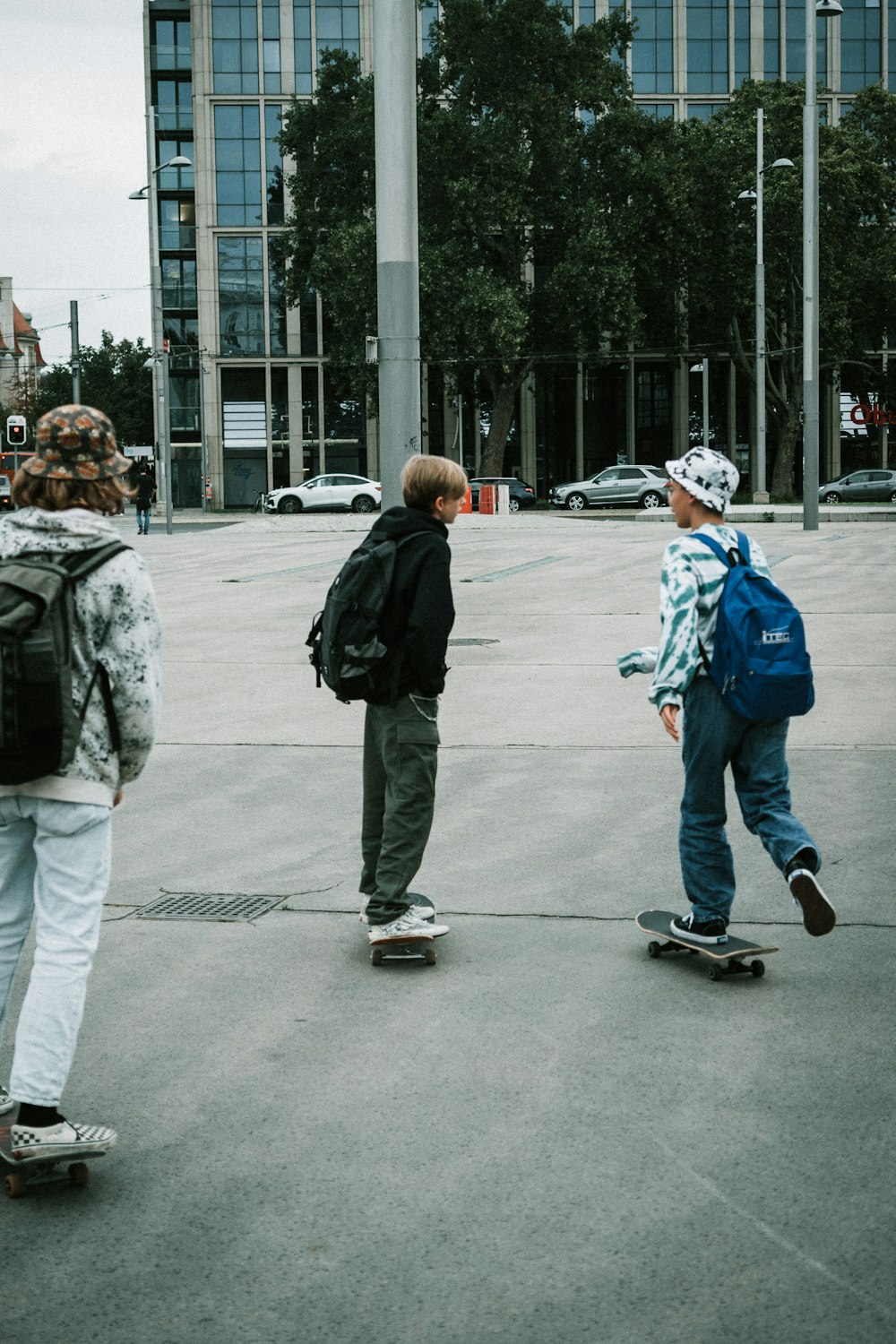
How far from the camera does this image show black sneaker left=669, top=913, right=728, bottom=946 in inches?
190

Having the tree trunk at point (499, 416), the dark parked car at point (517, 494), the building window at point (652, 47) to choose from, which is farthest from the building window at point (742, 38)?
the dark parked car at point (517, 494)

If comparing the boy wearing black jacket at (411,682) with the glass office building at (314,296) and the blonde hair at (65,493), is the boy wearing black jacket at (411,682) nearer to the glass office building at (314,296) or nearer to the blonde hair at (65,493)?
the blonde hair at (65,493)

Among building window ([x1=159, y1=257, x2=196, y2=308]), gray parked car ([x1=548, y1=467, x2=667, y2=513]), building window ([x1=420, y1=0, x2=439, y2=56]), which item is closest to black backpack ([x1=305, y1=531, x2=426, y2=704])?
gray parked car ([x1=548, y1=467, x2=667, y2=513])

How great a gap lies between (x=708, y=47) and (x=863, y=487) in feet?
68.2

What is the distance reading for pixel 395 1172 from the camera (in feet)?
11.2

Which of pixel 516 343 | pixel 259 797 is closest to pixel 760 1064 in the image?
pixel 259 797

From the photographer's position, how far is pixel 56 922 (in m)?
3.39

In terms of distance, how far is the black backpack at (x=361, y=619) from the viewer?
15.8ft

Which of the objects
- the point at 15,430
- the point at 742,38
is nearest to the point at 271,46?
the point at 742,38

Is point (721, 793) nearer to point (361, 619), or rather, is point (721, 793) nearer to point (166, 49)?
point (361, 619)

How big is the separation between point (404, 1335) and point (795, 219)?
172ft

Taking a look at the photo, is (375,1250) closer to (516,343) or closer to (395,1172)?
(395,1172)

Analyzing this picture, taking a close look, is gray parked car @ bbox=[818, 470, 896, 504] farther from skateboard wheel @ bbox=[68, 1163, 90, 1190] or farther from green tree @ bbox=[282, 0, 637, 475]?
skateboard wheel @ bbox=[68, 1163, 90, 1190]

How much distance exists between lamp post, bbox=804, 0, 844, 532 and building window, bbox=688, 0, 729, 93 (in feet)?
114
